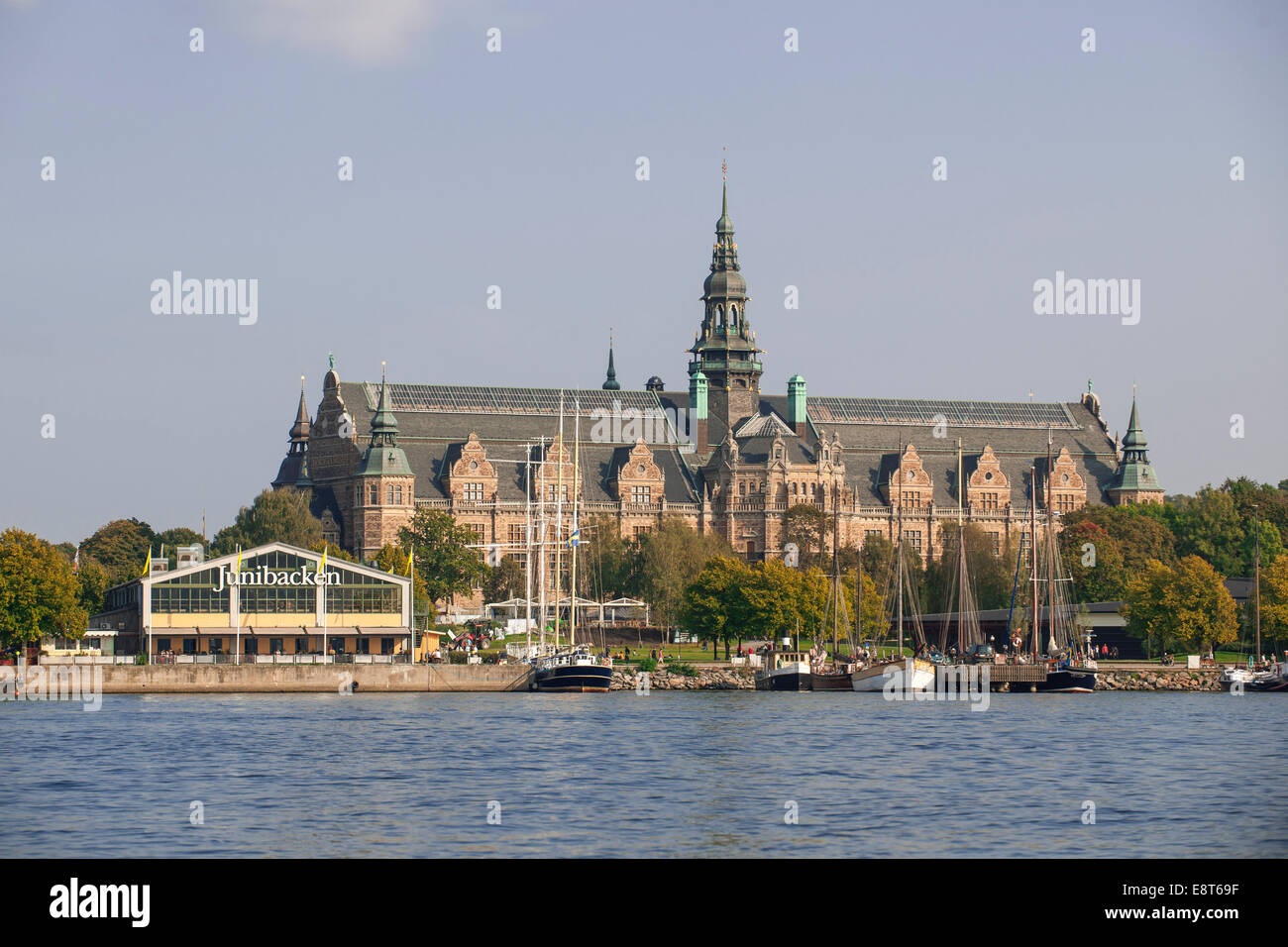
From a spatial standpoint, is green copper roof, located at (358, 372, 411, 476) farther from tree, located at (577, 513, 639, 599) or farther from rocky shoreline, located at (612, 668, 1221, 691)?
rocky shoreline, located at (612, 668, 1221, 691)

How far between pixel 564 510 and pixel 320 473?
2331cm

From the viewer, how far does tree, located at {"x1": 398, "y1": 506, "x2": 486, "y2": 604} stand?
14862 cm

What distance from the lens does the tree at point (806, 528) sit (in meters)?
173

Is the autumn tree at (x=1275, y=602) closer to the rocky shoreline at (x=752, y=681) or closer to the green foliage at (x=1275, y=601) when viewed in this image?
the green foliage at (x=1275, y=601)

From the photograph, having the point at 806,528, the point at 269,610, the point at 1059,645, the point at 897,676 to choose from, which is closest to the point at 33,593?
the point at 269,610

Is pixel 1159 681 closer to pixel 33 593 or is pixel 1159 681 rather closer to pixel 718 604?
pixel 718 604

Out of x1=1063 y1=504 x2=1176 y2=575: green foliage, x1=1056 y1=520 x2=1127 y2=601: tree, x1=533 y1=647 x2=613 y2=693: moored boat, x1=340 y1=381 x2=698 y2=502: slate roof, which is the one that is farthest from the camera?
x1=340 y1=381 x2=698 y2=502: slate roof

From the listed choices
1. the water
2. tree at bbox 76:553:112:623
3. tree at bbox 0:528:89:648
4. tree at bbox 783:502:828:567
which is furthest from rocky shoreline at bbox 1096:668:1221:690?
tree at bbox 783:502:828:567

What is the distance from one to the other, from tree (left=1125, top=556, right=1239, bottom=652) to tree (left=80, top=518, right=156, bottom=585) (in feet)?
275

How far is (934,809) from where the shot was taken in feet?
151

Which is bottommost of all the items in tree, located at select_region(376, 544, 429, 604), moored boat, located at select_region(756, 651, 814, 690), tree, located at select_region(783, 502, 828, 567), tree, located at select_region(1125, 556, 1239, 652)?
moored boat, located at select_region(756, 651, 814, 690)

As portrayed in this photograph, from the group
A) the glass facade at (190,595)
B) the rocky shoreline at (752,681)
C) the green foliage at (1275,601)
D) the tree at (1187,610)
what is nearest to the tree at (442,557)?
the glass facade at (190,595)

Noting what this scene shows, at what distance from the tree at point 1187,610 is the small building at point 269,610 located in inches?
1770
